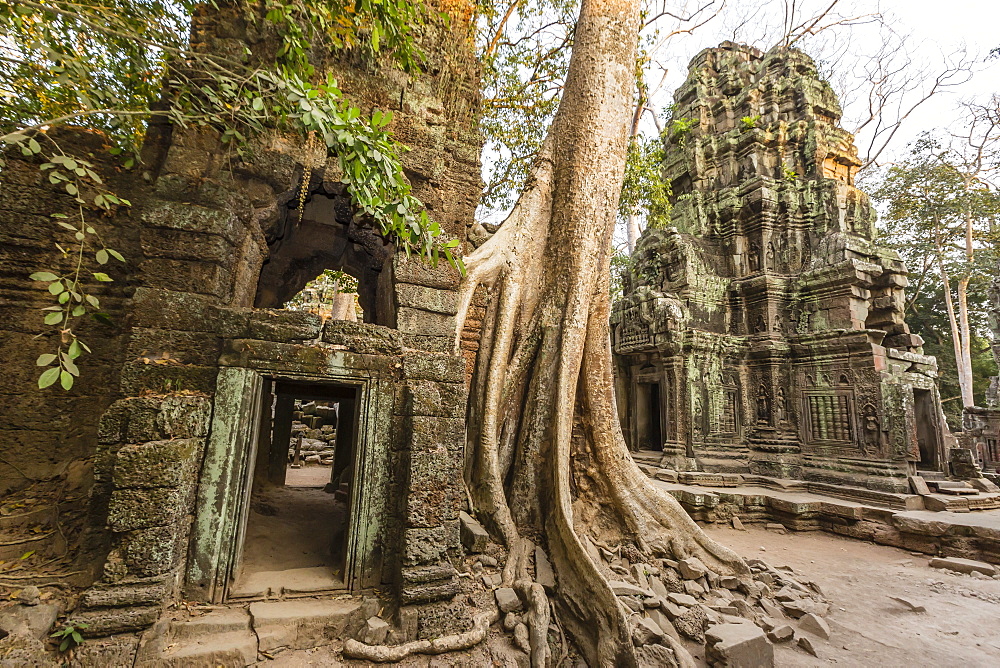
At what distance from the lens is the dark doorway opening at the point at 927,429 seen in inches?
354

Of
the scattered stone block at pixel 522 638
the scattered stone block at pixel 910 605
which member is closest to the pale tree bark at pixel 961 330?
the scattered stone block at pixel 910 605

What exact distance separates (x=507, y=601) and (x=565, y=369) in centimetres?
182

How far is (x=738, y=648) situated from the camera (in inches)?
110

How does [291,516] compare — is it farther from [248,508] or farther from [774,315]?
[774,315]

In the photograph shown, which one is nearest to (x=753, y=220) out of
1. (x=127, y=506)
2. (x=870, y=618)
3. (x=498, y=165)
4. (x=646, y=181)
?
(x=646, y=181)

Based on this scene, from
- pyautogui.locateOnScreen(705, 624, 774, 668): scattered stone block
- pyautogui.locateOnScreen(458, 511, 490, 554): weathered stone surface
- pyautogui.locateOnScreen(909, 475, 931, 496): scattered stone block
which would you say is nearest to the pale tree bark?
pyautogui.locateOnScreen(909, 475, 931, 496): scattered stone block

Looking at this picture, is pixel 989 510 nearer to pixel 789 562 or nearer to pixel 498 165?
pixel 789 562

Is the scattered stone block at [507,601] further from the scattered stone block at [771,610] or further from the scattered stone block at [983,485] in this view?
the scattered stone block at [983,485]

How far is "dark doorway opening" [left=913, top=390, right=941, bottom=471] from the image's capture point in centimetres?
899

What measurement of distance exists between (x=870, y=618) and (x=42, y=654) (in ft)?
18.0

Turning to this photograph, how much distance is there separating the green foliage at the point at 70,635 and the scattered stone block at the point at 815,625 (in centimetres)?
452

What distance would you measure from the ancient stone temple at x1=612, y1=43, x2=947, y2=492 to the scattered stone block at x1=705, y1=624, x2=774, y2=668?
6591mm

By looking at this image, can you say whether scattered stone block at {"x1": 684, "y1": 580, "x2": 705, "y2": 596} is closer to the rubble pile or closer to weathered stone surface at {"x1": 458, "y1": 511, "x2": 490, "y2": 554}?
weathered stone surface at {"x1": 458, "y1": 511, "x2": 490, "y2": 554}

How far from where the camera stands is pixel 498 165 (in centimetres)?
847
